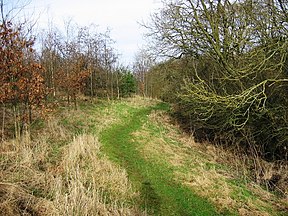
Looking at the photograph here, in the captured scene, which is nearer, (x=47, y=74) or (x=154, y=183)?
(x=154, y=183)

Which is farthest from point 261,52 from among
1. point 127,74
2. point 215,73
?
point 127,74

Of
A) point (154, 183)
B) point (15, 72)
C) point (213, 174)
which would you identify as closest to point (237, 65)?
point (213, 174)

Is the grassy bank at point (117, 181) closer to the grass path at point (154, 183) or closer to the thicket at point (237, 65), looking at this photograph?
the grass path at point (154, 183)

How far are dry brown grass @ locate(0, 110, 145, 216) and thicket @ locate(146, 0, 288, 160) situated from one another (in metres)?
4.16

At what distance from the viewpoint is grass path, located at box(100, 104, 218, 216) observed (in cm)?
586

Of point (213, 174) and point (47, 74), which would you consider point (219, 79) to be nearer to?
point (213, 174)

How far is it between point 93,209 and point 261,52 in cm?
729

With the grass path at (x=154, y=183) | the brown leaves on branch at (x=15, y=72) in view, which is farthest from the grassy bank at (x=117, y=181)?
the brown leaves on branch at (x=15, y=72)

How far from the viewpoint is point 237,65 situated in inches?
410

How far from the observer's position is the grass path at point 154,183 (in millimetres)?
5860

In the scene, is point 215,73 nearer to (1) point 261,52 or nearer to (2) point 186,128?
(1) point 261,52

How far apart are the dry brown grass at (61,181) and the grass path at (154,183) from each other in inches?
16.6

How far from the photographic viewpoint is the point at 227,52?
423 inches

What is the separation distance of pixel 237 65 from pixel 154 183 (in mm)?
6024
